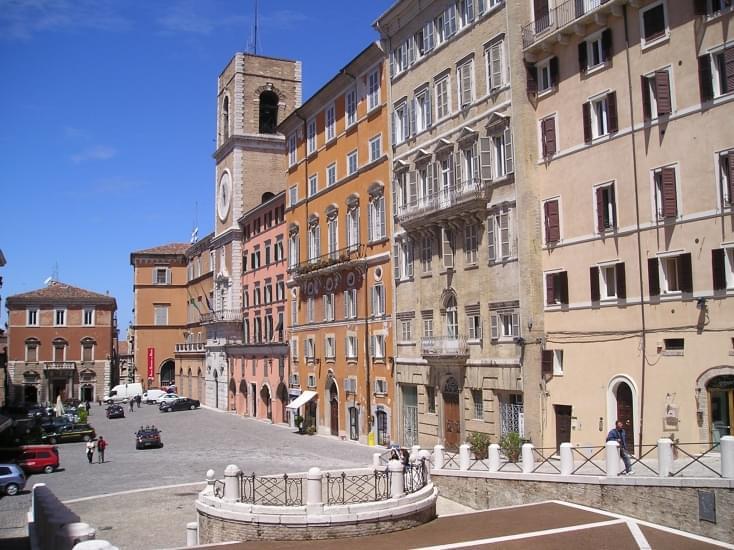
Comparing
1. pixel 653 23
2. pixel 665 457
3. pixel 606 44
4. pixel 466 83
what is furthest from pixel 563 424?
pixel 466 83

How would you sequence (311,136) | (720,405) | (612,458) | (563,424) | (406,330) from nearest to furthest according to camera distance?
(612,458)
(720,405)
(563,424)
(406,330)
(311,136)

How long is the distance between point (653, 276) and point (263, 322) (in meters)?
42.7

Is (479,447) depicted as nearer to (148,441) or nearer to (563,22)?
(563,22)

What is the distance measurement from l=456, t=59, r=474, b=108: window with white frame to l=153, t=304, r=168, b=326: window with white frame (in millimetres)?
72782

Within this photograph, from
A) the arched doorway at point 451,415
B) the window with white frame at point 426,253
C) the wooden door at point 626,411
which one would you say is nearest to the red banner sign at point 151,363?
the window with white frame at point 426,253

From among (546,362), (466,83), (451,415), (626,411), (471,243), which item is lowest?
(451,415)

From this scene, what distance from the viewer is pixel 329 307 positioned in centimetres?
4878

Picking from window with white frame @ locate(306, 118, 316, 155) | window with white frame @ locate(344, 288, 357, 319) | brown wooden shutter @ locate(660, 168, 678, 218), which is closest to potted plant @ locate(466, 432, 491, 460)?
brown wooden shutter @ locate(660, 168, 678, 218)

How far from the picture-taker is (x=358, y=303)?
44531mm

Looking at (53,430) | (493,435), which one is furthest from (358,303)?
(53,430)

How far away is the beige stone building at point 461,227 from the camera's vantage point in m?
30.3

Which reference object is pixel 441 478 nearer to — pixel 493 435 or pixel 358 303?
pixel 493 435

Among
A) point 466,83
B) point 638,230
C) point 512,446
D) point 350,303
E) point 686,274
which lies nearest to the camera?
point 686,274

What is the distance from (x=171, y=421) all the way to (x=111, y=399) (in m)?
28.0
